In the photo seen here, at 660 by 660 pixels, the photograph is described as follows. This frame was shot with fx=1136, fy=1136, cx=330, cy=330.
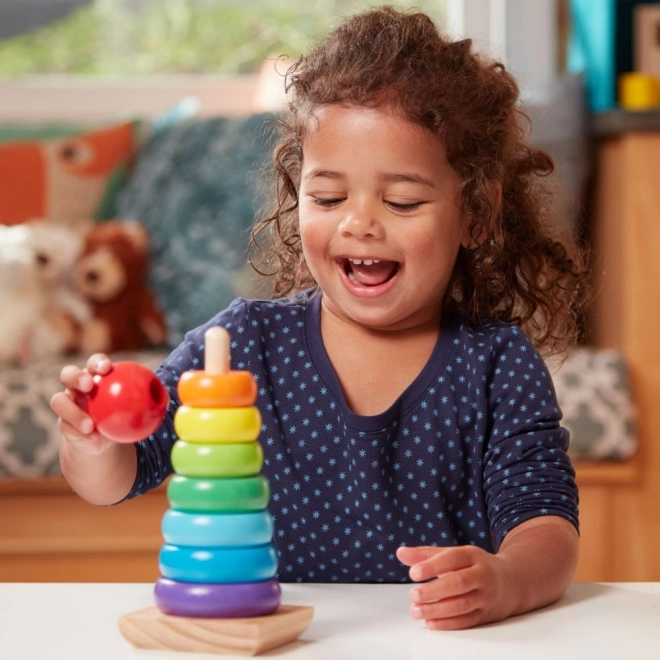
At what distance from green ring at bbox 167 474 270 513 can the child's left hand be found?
0.46ft

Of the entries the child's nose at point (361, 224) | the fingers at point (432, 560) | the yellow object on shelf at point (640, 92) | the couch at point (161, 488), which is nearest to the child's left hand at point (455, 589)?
the fingers at point (432, 560)

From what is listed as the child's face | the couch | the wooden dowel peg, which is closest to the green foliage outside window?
the couch

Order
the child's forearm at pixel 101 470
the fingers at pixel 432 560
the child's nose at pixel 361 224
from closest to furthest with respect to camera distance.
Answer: the fingers at pixel 432 560, the child's forearm at pixel 101 470, the child's nose at pixel 361 224

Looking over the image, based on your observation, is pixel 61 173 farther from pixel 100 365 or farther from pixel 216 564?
pixel 216 564

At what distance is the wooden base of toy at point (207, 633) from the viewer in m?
0.71

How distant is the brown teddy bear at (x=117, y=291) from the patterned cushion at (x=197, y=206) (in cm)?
4

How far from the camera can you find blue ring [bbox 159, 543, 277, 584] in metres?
0.73

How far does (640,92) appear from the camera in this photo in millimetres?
2643

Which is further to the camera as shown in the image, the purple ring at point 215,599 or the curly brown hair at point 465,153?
the curly brown hair at point 465,153

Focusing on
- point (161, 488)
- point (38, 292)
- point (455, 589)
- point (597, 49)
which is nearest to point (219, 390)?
point (455, 589)

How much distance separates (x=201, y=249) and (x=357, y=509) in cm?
150

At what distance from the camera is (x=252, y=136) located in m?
2.74

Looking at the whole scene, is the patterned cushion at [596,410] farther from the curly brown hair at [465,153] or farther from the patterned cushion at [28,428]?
the patterned cushion at [28,428]

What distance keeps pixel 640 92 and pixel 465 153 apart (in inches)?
61.7
